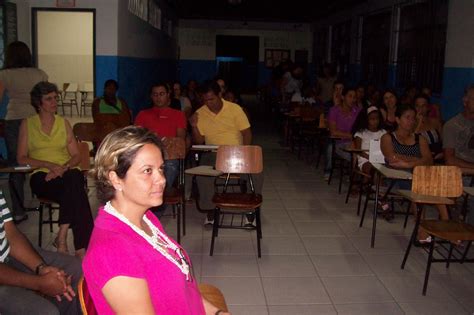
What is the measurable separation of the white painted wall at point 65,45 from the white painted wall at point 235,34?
654 centimetres

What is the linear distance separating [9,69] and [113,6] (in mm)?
2205

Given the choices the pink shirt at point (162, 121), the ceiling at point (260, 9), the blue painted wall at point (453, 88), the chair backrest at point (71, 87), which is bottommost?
the pink shirt at point (162, 121)

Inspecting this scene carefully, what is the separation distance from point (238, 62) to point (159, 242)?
2151 cm

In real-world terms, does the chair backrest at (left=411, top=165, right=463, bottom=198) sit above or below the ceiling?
below

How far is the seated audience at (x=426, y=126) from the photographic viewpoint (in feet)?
18.6

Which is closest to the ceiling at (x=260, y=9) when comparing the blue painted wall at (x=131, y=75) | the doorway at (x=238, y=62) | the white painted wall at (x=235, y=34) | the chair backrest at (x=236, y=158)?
the white painted wall at (x=235, y=34)

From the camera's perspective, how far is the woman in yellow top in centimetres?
365

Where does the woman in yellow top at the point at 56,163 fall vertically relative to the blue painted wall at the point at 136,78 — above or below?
below

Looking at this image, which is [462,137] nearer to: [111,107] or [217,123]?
[217,123]

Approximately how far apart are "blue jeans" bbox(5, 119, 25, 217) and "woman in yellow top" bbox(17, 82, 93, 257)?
48 cm

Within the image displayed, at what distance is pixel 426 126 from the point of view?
591 centimetres

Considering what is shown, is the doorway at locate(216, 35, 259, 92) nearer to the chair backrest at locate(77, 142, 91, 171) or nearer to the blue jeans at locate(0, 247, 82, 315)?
the chair backrest at locate(77, 142, 91, 171)

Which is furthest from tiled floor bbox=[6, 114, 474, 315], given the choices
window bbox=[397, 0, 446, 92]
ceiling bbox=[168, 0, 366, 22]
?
ceiling bbox=[168, 0, 366, 22]

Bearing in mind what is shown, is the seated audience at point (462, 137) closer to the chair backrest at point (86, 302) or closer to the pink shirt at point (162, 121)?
the pink shirt at point (162, 121)
